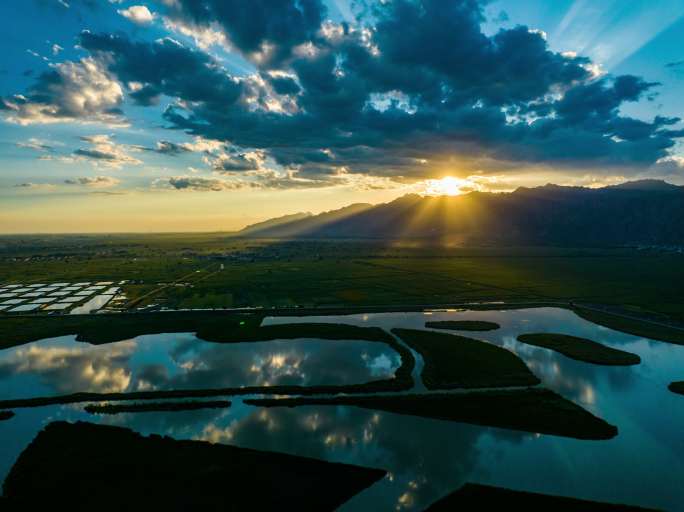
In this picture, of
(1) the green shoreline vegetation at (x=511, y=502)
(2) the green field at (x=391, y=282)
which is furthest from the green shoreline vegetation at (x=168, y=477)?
(2) the green field at (x=391, y=282)

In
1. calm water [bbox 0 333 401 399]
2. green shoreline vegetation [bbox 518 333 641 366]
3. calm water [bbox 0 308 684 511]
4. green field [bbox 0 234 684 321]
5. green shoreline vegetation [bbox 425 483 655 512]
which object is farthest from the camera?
green field [bbox 0 234 684 321]

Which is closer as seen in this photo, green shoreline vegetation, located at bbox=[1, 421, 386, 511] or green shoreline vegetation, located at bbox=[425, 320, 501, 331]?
green shoreline vegetation, located at bbox=[1, 421, 386, 511]

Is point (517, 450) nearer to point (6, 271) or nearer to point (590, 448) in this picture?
point (590, 448)

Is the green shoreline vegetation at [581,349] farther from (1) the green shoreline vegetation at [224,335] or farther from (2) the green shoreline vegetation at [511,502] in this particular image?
(2) the green shoreline vegetation at [511,502]

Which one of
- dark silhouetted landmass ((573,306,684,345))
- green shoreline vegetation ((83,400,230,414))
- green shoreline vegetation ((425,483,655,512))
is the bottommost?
dark silhouetted landmass ((573,306,684,345))

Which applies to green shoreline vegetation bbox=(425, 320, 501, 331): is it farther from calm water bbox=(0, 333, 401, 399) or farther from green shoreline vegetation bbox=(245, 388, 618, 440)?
green shoreline vegetation bbox=(245, 388, 618, 440)

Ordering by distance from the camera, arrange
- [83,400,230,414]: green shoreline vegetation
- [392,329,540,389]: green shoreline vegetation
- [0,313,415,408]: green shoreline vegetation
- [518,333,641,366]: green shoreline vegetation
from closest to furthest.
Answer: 1. [83,400,230,414]: green shoreline vegetation
2. [0,313,415,408]: green shoreline vegetation
3. [392,329,540,389]: green shoreline vegetation
4. [518,333,641,366]: green shoreline vegetation

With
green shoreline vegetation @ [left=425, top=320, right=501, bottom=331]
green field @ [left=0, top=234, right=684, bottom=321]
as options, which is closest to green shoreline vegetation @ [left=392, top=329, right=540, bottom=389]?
A: green shoreline vegetation @ [left=425, top=320, right=501, bottom=331]
